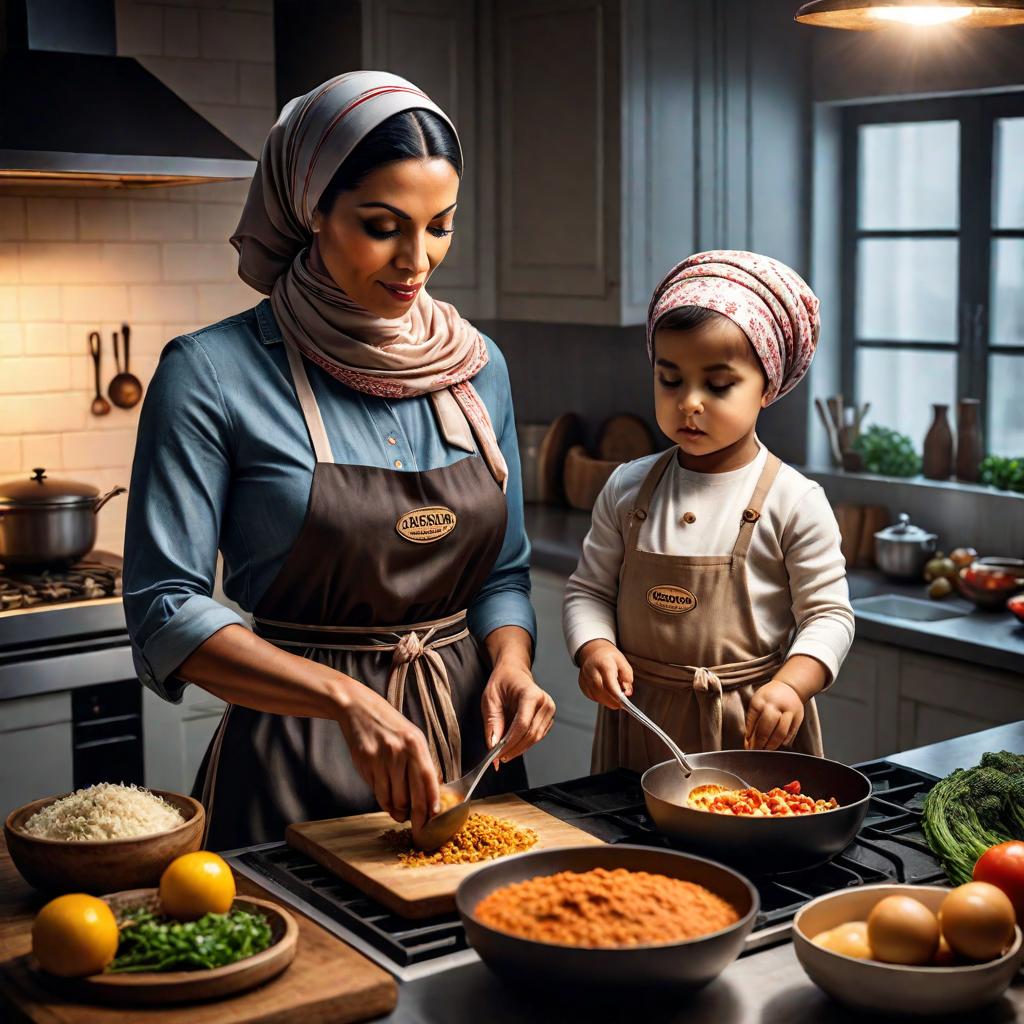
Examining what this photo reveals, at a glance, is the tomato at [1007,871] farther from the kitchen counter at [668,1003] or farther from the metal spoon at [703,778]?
the metal spoon at [703,778]

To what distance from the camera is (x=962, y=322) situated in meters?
3.91

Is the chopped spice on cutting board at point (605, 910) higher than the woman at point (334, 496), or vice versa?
the woman at point (334, 496)

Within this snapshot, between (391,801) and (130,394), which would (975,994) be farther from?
(130,394)

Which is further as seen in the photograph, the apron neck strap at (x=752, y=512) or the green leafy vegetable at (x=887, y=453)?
the green leafy vegetable at (x=887, y=453)

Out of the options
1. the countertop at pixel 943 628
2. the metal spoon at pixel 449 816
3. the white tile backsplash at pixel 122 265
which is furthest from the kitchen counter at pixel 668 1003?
the white tile backsplash at pixel 122 265

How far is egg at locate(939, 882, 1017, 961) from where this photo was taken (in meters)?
1.17

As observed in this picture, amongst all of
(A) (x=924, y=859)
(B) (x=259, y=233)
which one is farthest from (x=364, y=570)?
(A) (x=924, y=859)

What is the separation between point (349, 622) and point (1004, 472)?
2423 mm

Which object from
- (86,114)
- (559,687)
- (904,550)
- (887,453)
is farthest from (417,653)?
(887,453)

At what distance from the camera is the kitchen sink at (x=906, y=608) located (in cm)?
340

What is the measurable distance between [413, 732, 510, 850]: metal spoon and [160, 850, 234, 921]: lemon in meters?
0.26

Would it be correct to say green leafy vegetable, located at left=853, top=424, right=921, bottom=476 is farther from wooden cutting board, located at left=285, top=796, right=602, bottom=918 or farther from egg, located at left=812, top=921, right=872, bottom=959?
egg, located at left=812, top=921, right=872, bottom=959

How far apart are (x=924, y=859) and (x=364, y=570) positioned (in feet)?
2.38

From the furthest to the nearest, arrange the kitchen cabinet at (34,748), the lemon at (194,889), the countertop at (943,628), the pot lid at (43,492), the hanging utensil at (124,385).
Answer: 1. the hanging utensil at (124,385)
2. the pot lid at (43,492)
3. the kitchen cabinet at (34,748)
4. the countertop at (943,628)
5. the lemon at (194,889)
